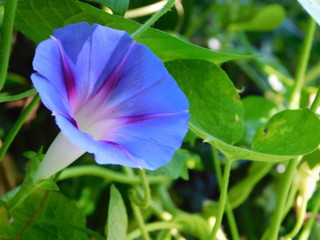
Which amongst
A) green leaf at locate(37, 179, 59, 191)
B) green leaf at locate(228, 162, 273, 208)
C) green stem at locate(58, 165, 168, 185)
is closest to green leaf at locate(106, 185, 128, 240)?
green leaf at locate(37, 179, 59, 191)

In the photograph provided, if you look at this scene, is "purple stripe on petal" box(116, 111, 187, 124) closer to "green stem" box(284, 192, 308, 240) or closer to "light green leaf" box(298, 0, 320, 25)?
"light green leaf" box(298, 0, 320, 25)

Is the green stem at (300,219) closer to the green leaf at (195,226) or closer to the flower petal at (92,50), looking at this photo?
the green leaf at (195,226)

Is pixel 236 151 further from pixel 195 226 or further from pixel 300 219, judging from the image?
pixel 195 226

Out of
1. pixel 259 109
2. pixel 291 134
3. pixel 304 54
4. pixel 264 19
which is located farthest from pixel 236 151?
pixel 264 19

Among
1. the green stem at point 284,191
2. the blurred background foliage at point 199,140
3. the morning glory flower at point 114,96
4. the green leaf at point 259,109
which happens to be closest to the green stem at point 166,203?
the blurred background foliage at point 199,140

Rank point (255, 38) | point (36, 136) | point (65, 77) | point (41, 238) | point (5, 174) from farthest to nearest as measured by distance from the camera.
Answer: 1. point (255, 38)
2. point (36, 136)
3. point (5, 174)
4. point (41, 238)
5. point (65, 77)

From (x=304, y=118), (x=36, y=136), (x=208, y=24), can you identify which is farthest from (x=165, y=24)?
(x=208, y=24)

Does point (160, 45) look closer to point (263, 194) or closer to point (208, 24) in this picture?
point (263, 194)
